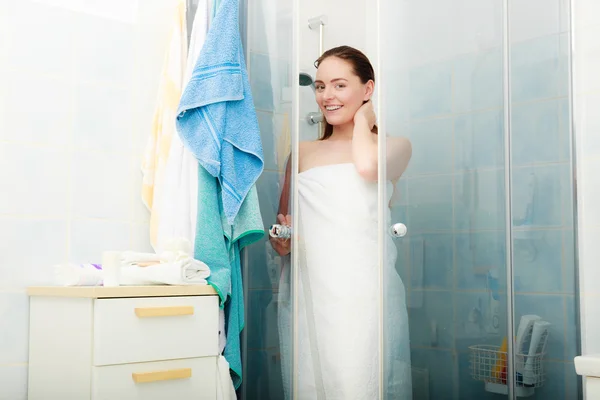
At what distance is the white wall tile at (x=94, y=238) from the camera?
2055 millimetres

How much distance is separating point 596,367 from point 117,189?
5.21ft

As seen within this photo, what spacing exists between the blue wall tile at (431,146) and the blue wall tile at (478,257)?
7.9 inches

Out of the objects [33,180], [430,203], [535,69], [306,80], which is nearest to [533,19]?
[535,69]

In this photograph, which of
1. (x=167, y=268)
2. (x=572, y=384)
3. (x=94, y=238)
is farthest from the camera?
(x=94, y=238)

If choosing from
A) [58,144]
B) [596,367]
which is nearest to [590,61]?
[596,367]

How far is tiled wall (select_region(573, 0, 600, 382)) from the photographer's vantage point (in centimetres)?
173

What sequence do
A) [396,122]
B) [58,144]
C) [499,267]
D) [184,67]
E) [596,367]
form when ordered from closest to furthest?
[596,367] → [499,267] → [396,122] → [58,144] → [184,67]

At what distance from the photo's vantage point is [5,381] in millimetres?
1902

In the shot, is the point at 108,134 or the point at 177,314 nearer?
the point at 177,314

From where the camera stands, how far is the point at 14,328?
6.31ft

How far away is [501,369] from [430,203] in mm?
463

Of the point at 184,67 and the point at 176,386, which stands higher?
the point at 184,67

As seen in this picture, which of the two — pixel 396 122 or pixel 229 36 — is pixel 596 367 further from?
pixel 229 36

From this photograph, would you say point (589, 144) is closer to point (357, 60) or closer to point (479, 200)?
point (479, 200)
